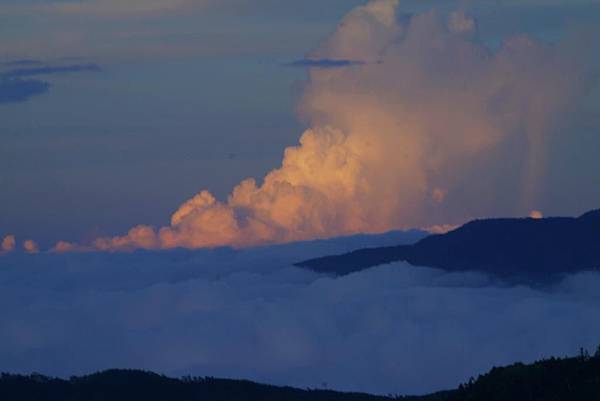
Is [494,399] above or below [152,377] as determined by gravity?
below

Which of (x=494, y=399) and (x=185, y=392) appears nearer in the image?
(x=494, y=399)

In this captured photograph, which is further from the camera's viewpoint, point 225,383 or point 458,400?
point 225,383

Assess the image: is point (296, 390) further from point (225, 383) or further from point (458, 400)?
point (458, 400)

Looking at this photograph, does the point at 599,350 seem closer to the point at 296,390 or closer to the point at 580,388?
the point at 580,388

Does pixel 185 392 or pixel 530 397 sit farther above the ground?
pixel 185 392

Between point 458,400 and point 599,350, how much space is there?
9.67 meters

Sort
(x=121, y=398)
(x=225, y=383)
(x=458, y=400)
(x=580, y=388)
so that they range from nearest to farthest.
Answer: (x=580, y=388) < (x=458, y=400) < (x=121, y=398) < (x=225, y=383)

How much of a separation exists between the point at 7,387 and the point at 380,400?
38.1m

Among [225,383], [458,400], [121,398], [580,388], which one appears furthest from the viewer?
[225,383]

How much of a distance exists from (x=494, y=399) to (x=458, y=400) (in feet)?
11.8

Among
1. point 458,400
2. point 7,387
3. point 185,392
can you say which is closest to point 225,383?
point 185,392

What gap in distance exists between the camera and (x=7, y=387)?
17825 cm

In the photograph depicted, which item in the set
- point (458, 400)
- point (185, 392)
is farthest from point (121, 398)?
point (458, 400)

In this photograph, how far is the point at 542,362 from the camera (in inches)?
4259
